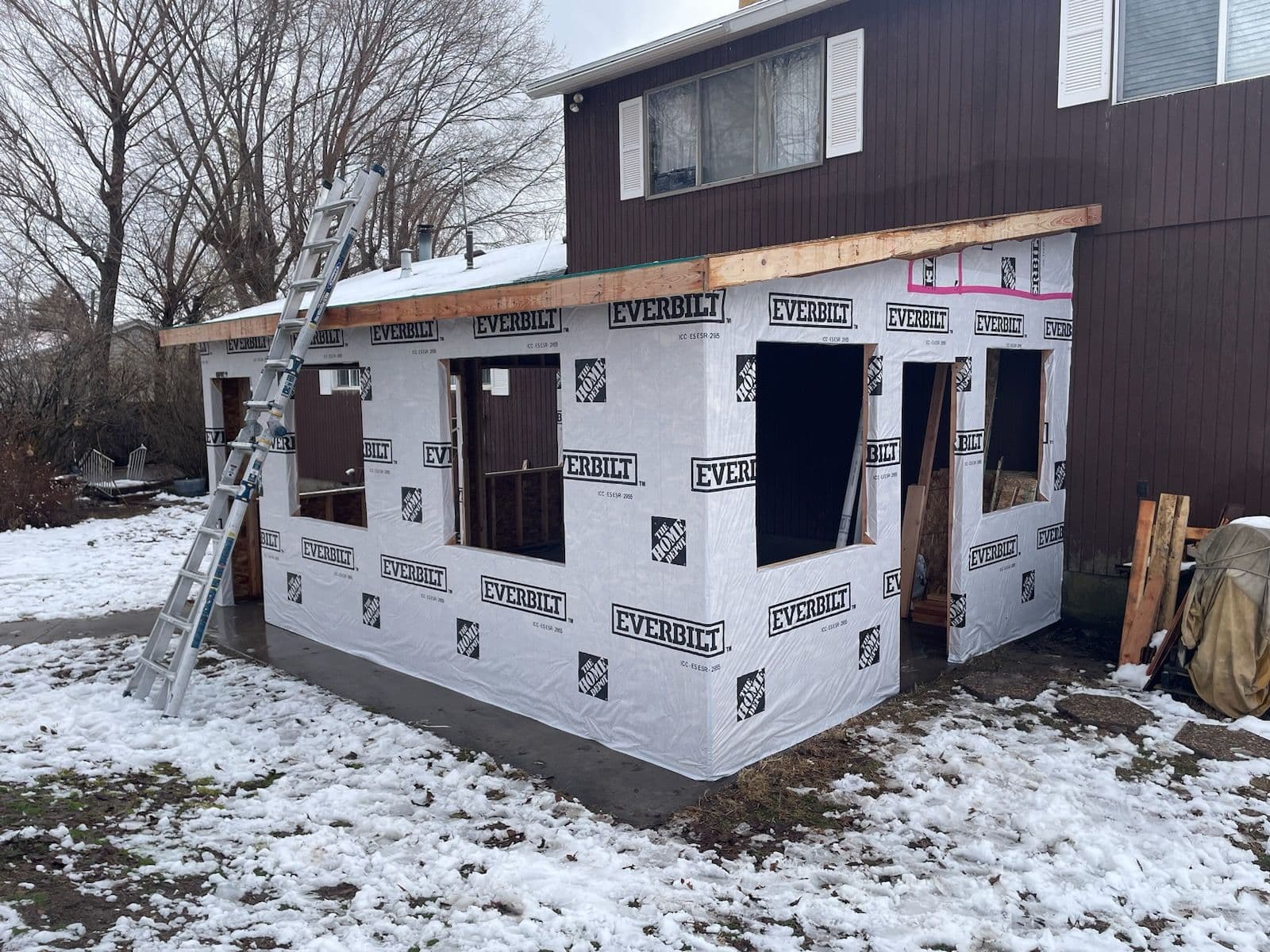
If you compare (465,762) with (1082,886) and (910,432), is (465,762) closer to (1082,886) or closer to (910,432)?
(1082,886)

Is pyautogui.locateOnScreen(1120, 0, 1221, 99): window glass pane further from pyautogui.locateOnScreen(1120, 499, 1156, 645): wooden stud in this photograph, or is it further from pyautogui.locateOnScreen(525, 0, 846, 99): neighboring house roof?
pyautogui.locateOnScreen(1120, 499, 1156, 645): wooden stud

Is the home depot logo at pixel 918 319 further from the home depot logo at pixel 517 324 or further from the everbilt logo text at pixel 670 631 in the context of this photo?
the everbilt logo text at pixel 670 631

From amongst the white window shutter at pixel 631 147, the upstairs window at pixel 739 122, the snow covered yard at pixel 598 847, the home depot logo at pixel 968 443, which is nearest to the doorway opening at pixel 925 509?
the home depot logo at pixel 968 443

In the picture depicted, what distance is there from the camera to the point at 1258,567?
237 inches

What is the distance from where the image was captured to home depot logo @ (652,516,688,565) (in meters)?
5.06

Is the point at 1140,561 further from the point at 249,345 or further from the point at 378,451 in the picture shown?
the point at 249,345

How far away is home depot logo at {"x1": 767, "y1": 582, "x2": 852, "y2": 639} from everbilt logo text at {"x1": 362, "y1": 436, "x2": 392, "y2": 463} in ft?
10.6

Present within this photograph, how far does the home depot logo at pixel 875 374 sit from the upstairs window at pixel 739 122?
13.4ft

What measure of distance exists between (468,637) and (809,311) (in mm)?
3207

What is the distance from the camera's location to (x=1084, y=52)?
7.53m

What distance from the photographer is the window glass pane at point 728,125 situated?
9.83 meters

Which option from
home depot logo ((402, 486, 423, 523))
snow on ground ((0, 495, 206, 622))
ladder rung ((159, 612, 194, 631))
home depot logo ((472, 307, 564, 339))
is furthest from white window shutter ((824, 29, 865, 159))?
snow on ground ((0, 495, 206, 622))

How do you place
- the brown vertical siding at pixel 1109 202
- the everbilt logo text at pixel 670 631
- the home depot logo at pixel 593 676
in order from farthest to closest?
the brown vertical siding at pixel 1109 202
the home depot logo at pixel 593 676
the everbilt logo text at pixel 670 631

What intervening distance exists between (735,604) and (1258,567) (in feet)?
11.7
